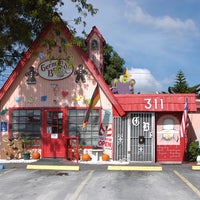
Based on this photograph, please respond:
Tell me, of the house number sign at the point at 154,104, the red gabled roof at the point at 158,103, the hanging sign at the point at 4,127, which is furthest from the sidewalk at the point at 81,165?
the house number sign at the point at 154,104

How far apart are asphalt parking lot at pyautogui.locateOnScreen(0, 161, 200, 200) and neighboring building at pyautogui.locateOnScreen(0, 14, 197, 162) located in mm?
1913

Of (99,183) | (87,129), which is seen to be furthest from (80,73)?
(99,183)

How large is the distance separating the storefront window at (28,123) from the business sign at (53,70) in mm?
1772

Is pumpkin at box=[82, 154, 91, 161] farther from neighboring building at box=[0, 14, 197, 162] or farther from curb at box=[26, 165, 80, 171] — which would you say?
curb at box=[26, 165, 80, 171]

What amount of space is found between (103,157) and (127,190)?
616 centimetres

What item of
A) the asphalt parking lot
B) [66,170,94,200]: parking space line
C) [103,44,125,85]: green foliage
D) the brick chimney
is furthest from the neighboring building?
[103,44,125,85]: green foliage

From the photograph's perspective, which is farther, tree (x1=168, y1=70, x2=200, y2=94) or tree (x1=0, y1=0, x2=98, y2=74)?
tree (x1=168, y1=70, x2=200, y2=94)

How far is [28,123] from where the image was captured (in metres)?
17.1

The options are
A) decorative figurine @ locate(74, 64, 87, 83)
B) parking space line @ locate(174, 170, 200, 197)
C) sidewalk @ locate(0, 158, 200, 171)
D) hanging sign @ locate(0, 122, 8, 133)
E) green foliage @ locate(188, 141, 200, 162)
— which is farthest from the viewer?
hanging sign @ locate(0, 122, 8, 133)

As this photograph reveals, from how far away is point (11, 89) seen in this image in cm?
1744

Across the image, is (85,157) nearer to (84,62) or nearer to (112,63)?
(84,62)

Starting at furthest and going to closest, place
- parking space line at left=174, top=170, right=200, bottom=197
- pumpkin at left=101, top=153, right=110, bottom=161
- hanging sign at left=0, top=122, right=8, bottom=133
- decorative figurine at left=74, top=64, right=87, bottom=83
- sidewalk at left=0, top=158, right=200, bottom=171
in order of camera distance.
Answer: hanging sign at left=0, top=122, right=8, bottom=133 < decorative figurine at left=74, top=64, right=87, bottom=83 < pumpkin at left=101, top=153, right=110, bottom=161 < sidewalk at left=0, top=158, right=200, bottom=171 < parking space line at left=174, top=170, right=200, bottom=197

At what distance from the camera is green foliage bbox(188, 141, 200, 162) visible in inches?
637

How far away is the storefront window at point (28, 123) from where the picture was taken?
17.0 metres
